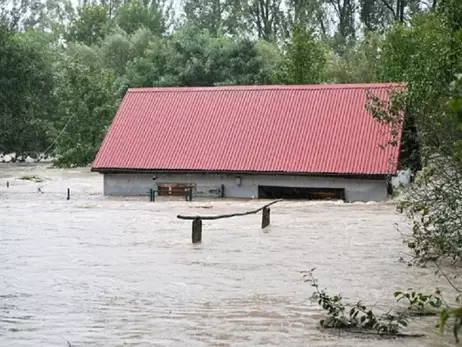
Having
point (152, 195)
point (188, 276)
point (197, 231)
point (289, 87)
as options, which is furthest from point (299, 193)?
point (188, 276)

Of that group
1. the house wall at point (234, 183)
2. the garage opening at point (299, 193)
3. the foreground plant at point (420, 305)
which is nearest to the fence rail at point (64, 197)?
the house wall at point (234, 183)

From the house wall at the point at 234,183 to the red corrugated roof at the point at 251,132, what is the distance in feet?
1.68

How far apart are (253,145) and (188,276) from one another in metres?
19.4

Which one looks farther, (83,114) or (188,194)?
(83,114)

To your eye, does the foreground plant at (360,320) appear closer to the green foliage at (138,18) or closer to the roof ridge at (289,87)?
the roof ridge at (289,87)

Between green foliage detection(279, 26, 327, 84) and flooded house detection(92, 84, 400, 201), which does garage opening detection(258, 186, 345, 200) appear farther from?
green foliage detection(279, 26, 327, 84)

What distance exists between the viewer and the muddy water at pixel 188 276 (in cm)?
872

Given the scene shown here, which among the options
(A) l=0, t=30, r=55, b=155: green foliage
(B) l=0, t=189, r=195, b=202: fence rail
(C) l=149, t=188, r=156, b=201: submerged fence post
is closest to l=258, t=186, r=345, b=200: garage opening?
(B) l=0, t=189, r=195, b=202: fence rail

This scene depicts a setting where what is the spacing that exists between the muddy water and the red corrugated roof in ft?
18.4

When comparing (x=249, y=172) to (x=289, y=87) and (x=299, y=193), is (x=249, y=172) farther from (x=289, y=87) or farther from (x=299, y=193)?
(x=289, y=87)

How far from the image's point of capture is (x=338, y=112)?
3297 centimetres

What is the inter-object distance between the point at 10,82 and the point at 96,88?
300 inches

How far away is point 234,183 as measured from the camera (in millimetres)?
31469

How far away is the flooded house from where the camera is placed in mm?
30125
